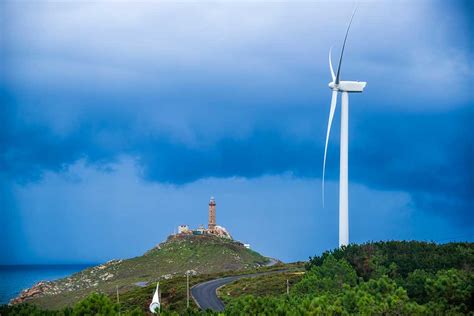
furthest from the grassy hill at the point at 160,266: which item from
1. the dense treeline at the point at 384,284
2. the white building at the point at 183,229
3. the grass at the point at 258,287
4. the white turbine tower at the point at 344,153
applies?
the dense treeline at the point at 384,284

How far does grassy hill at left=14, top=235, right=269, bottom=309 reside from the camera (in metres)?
102

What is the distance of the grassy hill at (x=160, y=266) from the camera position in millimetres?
101500

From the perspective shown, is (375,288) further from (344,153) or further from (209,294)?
(209,294)

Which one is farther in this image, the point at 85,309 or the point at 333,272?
the point at 333,272

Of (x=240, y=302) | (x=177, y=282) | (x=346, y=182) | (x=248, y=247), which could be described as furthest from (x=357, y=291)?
(x=248, y=247)

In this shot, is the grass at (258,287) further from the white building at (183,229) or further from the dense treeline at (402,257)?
the white building at (183,229)

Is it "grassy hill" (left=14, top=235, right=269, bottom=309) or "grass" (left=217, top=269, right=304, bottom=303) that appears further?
"grassy hill" (left=14, top=235, right=269, bottom=309)

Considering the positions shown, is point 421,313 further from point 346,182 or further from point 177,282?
point 177,282

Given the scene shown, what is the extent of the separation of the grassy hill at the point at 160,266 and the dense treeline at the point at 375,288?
4646 centimetres

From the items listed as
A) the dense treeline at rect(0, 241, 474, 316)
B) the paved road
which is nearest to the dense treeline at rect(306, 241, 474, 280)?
the dense treeline at rect(0, 241, 474, 316)

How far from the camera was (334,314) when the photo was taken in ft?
106

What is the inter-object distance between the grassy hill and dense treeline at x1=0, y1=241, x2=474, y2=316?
1829 inches

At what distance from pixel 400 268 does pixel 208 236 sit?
8280cm

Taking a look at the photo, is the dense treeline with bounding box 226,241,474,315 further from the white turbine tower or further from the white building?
the white building
